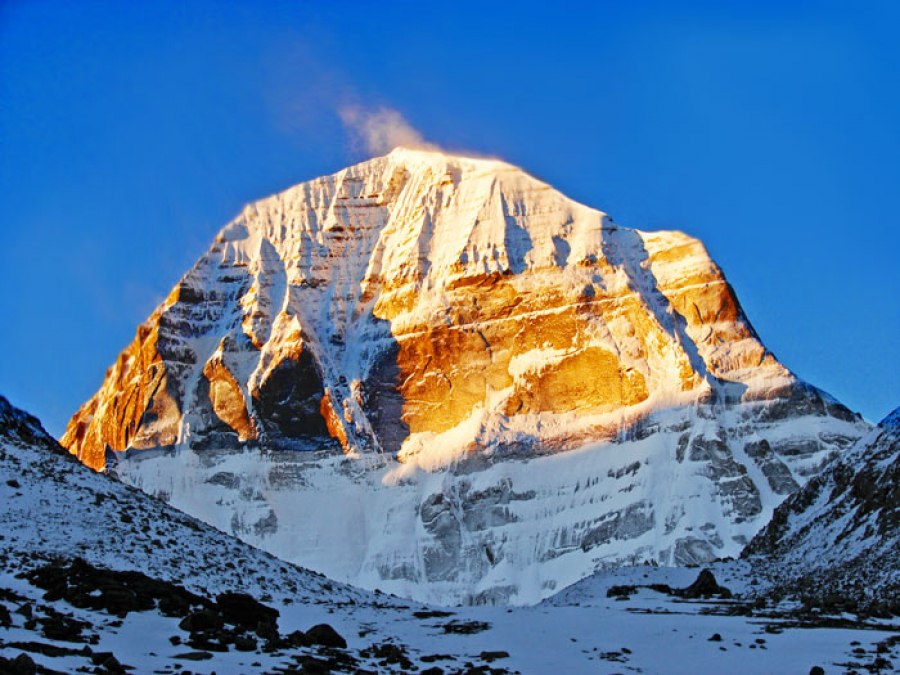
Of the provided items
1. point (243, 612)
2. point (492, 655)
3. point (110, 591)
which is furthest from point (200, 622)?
point (492, 655)

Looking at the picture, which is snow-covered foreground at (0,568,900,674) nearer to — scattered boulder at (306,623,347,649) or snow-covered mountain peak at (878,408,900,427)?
scattered boulder at (306,623,347,649)

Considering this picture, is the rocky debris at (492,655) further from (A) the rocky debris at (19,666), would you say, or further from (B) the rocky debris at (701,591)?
(B) the rocky debris at (701,591)

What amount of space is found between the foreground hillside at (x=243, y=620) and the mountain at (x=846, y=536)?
658 cm

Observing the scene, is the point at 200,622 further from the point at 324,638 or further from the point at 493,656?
the point at 493,656

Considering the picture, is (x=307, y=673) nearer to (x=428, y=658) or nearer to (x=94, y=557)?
(x=428, y=658)

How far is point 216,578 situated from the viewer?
61.2 metres

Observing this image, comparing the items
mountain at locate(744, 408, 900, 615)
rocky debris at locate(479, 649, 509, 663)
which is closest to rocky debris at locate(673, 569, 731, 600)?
mountain at locate(744, 408, 900, 615)

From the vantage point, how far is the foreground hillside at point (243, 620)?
41656 mm

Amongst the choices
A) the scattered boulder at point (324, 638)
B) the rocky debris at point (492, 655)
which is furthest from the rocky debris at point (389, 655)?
the rocky debris at point (492, 655)

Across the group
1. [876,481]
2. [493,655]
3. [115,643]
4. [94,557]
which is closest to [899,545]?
[876,481]

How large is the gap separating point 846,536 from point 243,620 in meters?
46.5

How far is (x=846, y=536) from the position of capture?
276 ft

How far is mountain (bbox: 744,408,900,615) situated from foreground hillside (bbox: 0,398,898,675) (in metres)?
6.58

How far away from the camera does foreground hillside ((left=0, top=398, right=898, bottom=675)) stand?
41.7 meters
